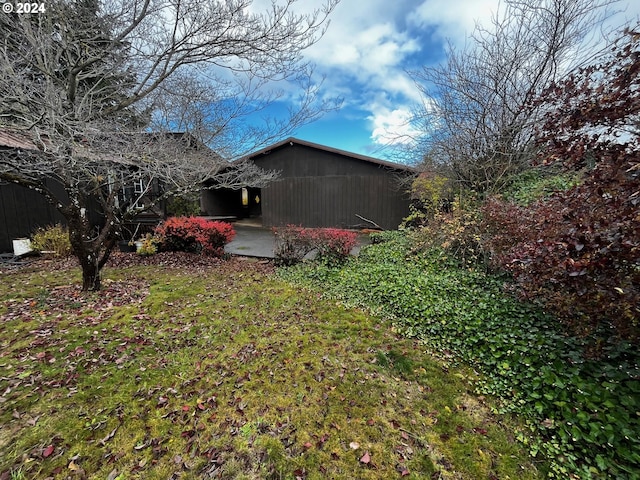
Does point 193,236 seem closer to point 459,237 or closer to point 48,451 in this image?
point 48,451

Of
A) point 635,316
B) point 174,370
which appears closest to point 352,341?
point 174,370

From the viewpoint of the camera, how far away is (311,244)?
6410 millimetres

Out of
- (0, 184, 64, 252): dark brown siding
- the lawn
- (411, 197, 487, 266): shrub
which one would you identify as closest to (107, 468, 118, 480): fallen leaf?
the lawn

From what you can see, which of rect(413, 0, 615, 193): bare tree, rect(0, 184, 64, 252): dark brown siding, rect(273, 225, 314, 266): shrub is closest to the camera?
rect(413, 0, 615, 193): bare tree

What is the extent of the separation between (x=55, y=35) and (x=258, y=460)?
19.0 feet

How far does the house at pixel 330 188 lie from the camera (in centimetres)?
1157

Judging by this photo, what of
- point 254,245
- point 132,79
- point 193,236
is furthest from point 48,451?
point 254,245

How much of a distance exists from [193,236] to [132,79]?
12.5 feet

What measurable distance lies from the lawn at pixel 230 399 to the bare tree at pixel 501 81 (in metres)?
4.88

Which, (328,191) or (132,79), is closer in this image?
(132,79)

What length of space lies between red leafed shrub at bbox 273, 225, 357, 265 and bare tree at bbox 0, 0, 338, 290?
7.66 feet

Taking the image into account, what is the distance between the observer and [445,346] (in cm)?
324

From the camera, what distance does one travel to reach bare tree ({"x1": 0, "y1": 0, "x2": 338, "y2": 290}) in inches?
142

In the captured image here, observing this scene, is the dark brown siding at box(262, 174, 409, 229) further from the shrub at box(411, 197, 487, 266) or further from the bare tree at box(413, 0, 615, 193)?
the shrub at box(411, 197, 487, 266)
